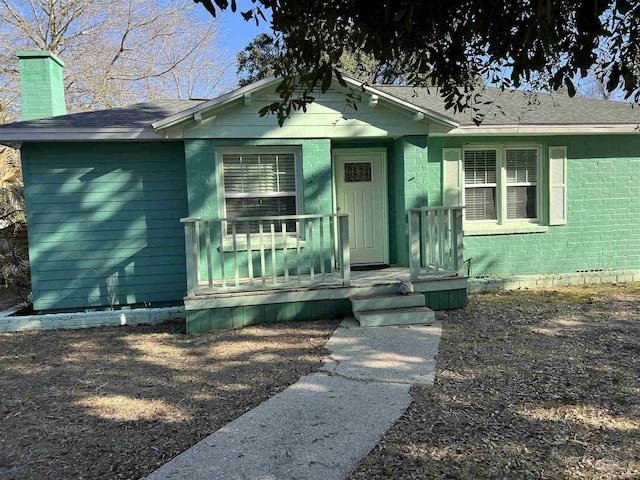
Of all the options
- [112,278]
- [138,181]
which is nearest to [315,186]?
[138,181]

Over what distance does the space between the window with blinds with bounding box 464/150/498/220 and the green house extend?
0.07ft

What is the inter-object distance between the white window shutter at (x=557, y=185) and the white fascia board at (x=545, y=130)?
1.33ft

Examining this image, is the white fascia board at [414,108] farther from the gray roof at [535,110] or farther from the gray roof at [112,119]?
the gray roof at [112,119]

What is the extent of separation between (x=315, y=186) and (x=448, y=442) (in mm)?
4719

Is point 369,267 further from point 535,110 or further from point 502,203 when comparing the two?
point 535,110

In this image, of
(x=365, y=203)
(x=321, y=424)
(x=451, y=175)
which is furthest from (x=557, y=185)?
(x=321, y=424)

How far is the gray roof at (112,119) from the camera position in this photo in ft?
21.8

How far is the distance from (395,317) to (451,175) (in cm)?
325

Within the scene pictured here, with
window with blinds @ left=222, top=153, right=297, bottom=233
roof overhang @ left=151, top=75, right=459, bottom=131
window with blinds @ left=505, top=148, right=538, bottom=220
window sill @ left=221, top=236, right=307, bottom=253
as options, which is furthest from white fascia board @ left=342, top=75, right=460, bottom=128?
window sill @ left=221, top=236, right=307, bottom=253

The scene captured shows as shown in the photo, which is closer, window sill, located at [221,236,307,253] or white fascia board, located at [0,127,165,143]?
white fascia board, located at [0,127,165,143]

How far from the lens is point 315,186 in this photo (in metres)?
7.10

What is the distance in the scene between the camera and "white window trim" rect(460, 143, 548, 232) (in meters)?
8.12

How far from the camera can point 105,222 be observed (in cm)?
708

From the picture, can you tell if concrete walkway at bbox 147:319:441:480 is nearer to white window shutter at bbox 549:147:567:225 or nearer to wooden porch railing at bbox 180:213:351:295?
wooden porch railing at bbox 180:213:351:295
